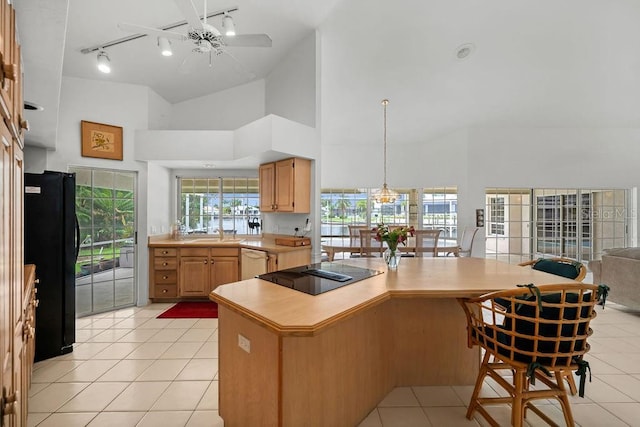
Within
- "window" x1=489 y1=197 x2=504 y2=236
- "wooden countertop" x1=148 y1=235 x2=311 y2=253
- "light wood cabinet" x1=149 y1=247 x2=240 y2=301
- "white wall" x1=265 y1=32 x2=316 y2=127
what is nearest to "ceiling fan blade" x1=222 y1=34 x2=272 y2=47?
"white wall" x1=265 y1=32 x2=316 y2=127

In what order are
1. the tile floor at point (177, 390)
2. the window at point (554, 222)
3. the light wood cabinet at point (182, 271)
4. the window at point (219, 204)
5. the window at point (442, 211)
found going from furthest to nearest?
the window at point (442, 211), the window at point (554, 222), the window at point (219, 204), the light wood cabinet at point (182, 271), the tile floor at point (177, 390)

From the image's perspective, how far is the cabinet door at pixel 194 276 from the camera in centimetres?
414

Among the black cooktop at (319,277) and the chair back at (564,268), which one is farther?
the chair back at (564,268)

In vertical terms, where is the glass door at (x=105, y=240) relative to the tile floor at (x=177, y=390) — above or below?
above

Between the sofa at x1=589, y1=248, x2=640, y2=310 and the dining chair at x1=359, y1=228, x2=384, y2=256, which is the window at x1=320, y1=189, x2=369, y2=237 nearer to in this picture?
the dining chair at x1=359, y1=228, x2=384, y2=256

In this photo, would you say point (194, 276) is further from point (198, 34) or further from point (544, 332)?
point (544, 332)

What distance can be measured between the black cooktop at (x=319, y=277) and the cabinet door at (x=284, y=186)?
1.62m

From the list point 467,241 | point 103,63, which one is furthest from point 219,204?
point 467,241

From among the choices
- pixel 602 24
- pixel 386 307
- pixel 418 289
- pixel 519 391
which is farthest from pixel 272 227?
pixel 602 24

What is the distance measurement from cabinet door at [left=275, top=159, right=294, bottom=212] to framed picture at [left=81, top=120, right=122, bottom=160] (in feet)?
6.90

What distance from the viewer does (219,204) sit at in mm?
5016

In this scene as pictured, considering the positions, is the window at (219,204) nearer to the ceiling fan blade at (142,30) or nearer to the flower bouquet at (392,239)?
the ceiling fan blade at (142,30)

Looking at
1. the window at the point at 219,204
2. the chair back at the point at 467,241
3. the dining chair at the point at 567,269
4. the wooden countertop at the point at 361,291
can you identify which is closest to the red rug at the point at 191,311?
the window at the point at 219,204

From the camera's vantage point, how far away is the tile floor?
189 cm
